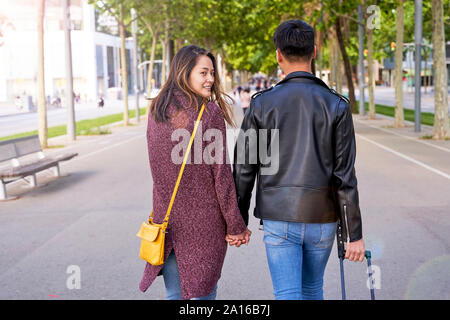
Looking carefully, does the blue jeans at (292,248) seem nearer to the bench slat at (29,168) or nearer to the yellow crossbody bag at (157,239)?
the yellow crossbody bag at (157,239)

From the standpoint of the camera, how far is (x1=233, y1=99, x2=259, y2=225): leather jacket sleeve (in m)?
3.06

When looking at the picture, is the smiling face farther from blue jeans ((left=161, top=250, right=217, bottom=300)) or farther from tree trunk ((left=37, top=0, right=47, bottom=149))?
tree trunk ((left=37, top=0, right=47, bottom=149))

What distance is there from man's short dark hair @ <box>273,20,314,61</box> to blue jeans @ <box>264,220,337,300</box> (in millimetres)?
819

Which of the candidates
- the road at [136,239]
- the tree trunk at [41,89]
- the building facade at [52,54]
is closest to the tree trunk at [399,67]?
the road at [136,239]

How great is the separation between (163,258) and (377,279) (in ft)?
8.96

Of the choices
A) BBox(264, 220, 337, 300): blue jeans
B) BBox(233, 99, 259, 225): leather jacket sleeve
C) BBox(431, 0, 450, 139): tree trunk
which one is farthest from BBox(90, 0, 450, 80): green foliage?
BBox(264, 220, 337, 300): blue jeans

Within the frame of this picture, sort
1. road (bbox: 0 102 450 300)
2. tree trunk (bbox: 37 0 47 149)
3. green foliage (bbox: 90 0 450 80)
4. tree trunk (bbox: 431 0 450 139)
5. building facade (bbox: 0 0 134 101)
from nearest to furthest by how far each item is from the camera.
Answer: road (bbox: 0 102 450 300) < tree trunk (bbox: 431 0 450 139) < tree trunk (bbox: 37 0 47 149) < green foliage (bbox: 90 0 450 80) < building facade (bbox: 0 0 134 101)

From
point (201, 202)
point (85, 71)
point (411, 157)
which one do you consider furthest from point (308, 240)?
point (85, 71)

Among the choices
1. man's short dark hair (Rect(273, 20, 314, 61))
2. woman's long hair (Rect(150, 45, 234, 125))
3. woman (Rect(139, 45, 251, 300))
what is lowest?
woman (Rect(139, 45, 251, 300))

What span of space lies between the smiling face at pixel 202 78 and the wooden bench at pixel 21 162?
733 centimetres

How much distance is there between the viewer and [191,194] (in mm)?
2979

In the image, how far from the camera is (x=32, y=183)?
36.3ft

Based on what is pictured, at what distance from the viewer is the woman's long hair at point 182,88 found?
300 cm
